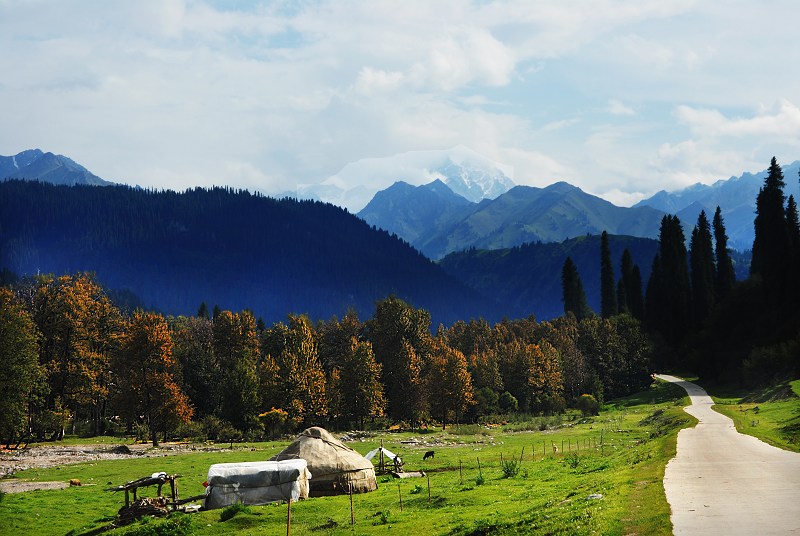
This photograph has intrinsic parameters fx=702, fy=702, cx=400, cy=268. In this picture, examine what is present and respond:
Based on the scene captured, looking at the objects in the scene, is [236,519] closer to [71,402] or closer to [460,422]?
[71,402]

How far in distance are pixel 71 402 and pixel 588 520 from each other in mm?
87991

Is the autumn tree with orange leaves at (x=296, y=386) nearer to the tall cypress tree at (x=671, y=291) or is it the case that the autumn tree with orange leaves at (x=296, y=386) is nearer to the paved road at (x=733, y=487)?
the paved road at (x=733, y=487)

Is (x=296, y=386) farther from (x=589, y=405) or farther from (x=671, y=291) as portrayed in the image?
(x=671, y=291)

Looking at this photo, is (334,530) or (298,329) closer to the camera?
(334,530)

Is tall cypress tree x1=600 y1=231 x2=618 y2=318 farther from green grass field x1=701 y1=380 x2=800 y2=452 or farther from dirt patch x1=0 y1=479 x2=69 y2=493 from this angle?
dirt patch x1=0 y1=479 x2=69 y2=493

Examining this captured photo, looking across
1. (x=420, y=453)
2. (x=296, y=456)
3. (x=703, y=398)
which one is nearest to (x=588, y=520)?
(x=296, y=456)

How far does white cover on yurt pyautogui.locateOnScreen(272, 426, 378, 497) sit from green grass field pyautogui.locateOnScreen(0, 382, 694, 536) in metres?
2.23

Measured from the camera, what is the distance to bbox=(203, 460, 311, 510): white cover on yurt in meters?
43.9

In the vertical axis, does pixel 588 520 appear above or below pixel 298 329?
below

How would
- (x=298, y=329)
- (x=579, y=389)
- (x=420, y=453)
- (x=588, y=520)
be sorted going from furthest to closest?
(x=579, y=389) → (x=298, y=329) → (x=420, y=453) → (x=588, y=520)

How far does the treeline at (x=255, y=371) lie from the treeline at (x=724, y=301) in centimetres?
1387

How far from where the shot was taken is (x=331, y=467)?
50094 mm

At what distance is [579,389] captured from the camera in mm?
141000

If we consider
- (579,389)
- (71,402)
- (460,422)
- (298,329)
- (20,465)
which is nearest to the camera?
(20,465)
